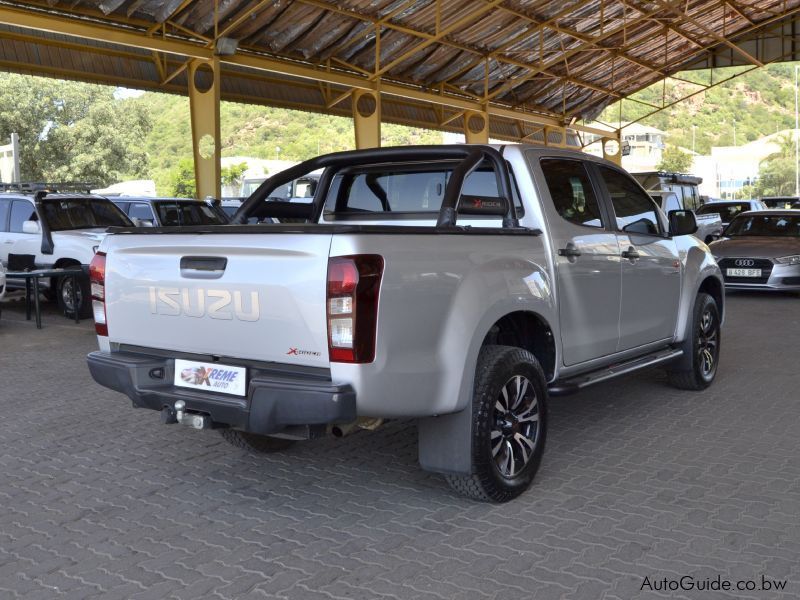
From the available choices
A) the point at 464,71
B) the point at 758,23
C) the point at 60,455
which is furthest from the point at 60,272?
the point at 758,23

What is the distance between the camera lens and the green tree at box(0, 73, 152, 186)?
54094mm

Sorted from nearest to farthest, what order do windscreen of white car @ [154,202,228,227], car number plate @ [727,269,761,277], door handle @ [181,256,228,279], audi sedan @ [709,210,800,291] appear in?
1. door handle @ [181,256,228,279]
2. audi sedan @ [709,210,800,291]
3. car number plate @ [727,269,761,277]
4. windscreen of white car @ [154,202,228,227]

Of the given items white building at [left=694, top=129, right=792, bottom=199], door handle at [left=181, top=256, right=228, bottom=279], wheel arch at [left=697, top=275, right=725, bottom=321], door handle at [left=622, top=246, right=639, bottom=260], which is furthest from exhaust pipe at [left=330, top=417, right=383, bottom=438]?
white building at [left=694, top=129, right=792, bottom=199]

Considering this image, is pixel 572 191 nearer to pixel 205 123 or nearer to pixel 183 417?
pixel 183 417

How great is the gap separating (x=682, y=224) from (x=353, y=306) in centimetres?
371

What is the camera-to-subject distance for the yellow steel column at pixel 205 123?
65.0ft

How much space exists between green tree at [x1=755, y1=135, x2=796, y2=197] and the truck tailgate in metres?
94.8

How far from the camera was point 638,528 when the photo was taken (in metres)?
4.07

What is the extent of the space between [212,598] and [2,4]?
50.2 feet

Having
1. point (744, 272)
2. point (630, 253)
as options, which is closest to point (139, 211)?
point (744, 272)

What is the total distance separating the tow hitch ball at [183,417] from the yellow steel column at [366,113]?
21.5m

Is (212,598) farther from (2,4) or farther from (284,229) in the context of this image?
(2,4)

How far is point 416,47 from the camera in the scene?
23422 mm

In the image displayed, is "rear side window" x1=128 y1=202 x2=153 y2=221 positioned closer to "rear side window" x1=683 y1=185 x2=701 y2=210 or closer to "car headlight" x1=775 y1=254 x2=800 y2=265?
"car headlight" x1=775 y1=254 x2=800 y2=265
